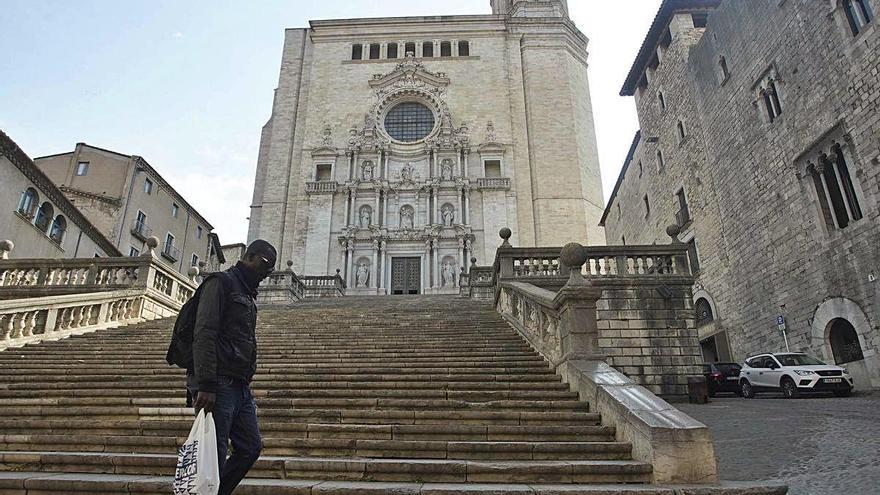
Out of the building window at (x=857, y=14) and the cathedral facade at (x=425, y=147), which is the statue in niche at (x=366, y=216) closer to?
the cathedral facade at (x=425, y=147)

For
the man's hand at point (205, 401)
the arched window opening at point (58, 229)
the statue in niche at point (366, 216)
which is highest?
the statue in niche at point (366, 216)

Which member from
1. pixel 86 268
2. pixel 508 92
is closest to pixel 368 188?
pixel 508 92

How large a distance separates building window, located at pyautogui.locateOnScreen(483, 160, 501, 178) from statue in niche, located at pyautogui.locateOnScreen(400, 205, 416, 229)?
5.35 metres

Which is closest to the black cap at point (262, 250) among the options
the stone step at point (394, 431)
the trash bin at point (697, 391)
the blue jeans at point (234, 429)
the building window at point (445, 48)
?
the blue jeans at point (234, 429)

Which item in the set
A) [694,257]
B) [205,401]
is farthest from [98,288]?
[694,257]

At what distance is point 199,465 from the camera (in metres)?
2.37

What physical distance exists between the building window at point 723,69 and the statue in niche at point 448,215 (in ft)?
48.3

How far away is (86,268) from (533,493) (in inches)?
540

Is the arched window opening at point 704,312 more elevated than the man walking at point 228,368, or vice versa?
the arched window opening at point 704,312

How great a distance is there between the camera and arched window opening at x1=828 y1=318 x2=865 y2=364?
12.3 metres

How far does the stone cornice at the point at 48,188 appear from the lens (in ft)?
59.5

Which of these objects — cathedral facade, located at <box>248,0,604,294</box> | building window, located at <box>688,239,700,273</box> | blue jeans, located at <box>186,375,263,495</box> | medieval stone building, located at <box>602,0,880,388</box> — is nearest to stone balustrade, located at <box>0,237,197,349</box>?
blue jeans, located at <box>186,375,263,495</box>

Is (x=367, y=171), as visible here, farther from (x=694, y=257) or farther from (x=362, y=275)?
(x=694, y=257)

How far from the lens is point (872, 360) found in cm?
1136
